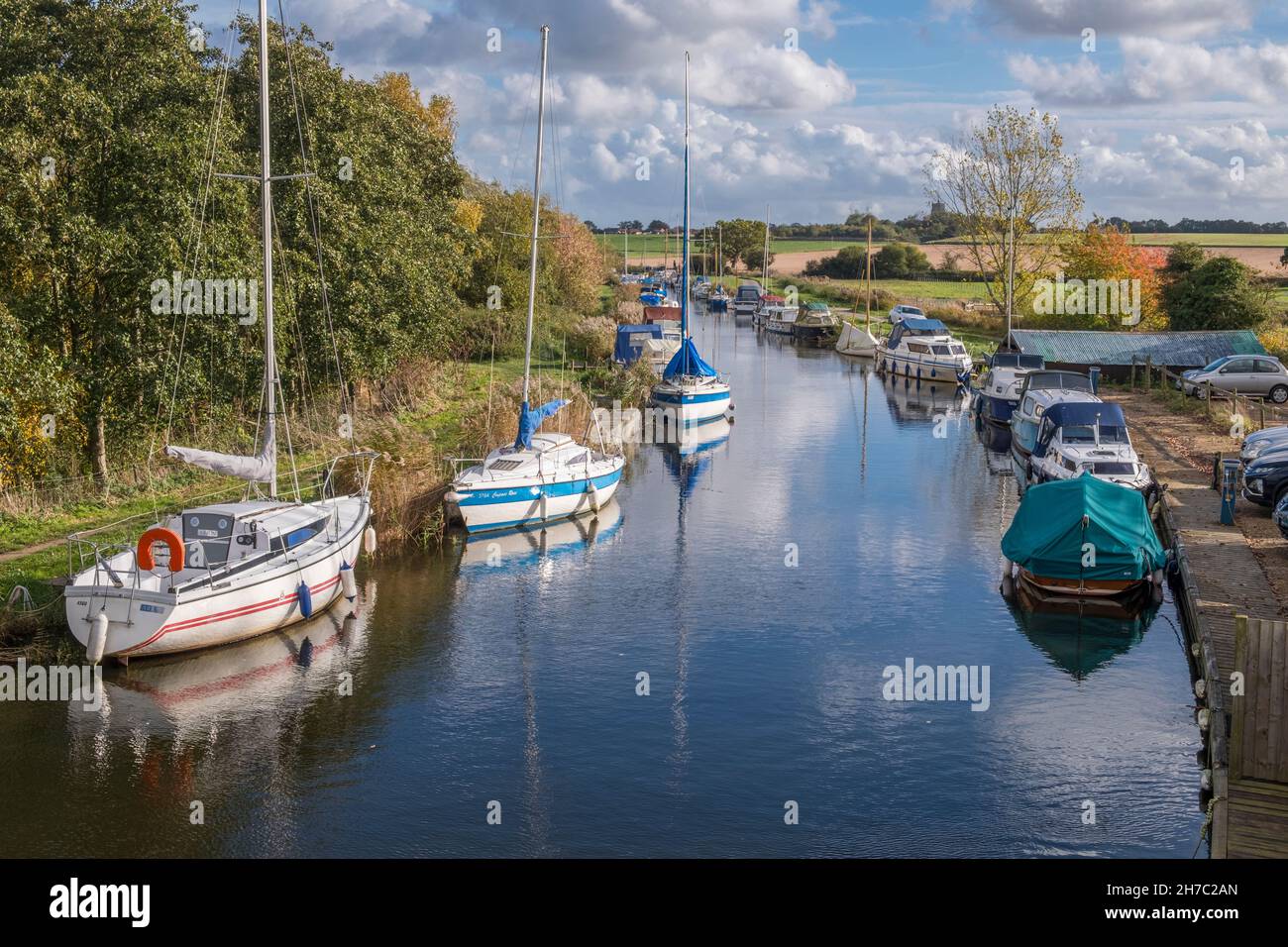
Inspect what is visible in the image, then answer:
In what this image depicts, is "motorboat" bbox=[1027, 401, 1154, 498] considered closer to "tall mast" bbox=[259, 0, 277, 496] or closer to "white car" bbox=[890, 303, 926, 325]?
"tall mast" bbox=[259, 0, 277, 496]

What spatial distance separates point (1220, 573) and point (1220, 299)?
40543 mm

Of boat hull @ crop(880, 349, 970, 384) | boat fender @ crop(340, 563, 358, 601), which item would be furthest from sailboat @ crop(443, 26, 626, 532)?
boat hull @ crop(880, 349, 970, 384)

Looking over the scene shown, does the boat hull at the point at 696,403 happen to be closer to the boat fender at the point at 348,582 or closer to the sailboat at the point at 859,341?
the boat fender at the point at 348,582

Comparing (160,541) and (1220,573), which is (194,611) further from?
(1220,573)

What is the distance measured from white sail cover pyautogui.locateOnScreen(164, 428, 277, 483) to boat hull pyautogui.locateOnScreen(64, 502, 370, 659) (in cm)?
241

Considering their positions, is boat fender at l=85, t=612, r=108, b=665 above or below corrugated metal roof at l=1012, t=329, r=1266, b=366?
below

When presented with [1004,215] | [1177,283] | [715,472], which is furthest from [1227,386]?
[1004,215]

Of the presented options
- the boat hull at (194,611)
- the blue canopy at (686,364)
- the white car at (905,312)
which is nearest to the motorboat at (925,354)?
the white car at (905,312)

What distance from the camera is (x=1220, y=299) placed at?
6284cm

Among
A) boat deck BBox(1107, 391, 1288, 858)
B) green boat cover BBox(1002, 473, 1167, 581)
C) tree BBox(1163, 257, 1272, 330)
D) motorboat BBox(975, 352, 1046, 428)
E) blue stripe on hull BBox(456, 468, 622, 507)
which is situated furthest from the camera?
tree BBox(1163, 257, 1272, 330)

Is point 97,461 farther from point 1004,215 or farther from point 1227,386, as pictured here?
point 1004,215

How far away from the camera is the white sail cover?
27.1 m

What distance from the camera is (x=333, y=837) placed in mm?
17844
